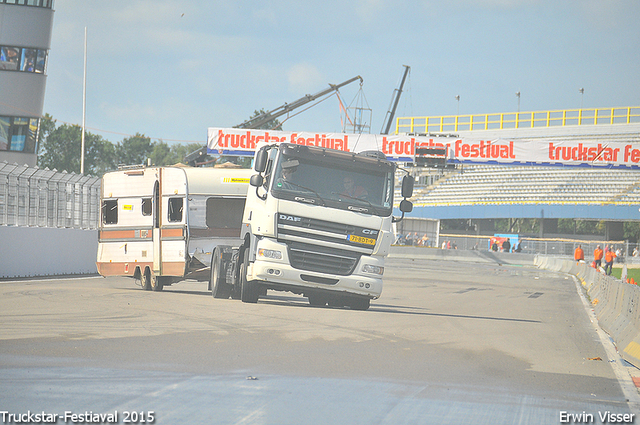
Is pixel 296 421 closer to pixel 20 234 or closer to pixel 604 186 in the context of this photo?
pixel 20 234

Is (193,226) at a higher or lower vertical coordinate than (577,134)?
lower

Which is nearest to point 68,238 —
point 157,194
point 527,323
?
point 157,194

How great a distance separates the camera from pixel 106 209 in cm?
1977

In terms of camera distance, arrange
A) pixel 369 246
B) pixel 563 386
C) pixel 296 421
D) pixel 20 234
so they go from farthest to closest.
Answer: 1. pixel 20 234
2. pixel 369 246
3. pixel 563 386
4. pixel 296 421

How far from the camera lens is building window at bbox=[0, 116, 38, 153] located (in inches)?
1566

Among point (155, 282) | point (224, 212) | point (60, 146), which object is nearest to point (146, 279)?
point (155, 282)

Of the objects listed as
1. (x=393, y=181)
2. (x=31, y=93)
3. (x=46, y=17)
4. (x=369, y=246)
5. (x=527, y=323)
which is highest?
(x=46, y=17)

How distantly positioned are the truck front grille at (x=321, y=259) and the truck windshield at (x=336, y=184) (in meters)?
0.84

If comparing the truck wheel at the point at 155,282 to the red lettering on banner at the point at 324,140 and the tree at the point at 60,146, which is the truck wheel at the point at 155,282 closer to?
the red lettering on banner at the point at 324,140

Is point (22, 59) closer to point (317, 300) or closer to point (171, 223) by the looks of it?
point (171, 223)

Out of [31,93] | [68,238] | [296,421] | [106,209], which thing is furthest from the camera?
[31,93]

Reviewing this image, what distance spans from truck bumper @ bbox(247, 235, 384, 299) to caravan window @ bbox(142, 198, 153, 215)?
579cm

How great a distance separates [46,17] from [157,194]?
27.0m

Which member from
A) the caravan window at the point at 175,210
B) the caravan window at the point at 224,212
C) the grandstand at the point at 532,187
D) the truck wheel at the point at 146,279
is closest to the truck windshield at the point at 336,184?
the caravan window at the point at 224,212
